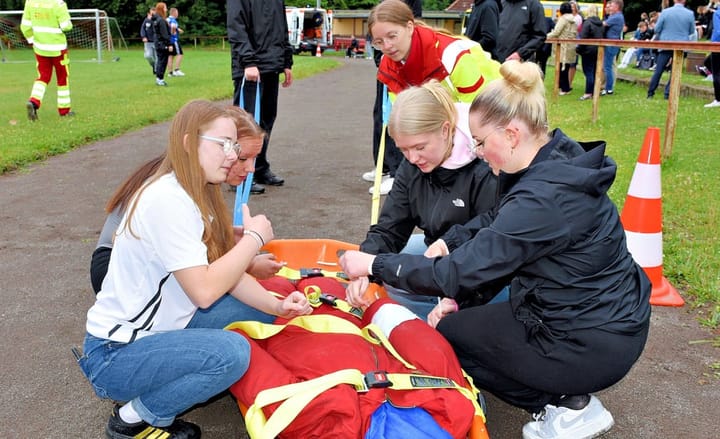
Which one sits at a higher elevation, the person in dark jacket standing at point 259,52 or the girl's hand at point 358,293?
the person in dark jacket standing at point 259,52

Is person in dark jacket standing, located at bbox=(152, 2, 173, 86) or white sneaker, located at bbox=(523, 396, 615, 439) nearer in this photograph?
white sneaker, located at bbox=(523, 396, 615, 439)

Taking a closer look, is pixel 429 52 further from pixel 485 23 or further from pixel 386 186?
pixel 485 23

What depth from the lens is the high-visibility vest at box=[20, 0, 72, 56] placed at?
398 inches

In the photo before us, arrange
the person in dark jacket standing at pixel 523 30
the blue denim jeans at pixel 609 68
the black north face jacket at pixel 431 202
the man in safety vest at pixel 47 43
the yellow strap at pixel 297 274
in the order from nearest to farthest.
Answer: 1. the black north face jacket at pixel 431 202
2. the yellow strap at pixel 297 274
3. the person in dark jacket standing at pixel 523 30
4. the man in safety vest at pixel 47 43
5. the blue denim jeans at pixel 609 68

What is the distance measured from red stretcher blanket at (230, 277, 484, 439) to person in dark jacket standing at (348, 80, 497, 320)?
40 cm

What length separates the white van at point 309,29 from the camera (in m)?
41.4

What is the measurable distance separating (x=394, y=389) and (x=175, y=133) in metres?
1.20

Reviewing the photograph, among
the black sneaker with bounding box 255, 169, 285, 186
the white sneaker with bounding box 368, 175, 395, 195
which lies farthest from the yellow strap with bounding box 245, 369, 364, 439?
the black sneaker with bounding box 255, 169, 285, 186

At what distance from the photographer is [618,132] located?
877 centimetres

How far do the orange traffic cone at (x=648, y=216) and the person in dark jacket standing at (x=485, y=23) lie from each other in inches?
132

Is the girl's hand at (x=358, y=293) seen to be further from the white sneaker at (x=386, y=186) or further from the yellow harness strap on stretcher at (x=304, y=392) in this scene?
the white sneaker at (x=386, y=186)

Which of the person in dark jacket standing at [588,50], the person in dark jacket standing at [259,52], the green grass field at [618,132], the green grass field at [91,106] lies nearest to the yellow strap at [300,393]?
the green grass field at [618,132]

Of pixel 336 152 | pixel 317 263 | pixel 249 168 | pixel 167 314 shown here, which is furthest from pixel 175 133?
pixel 336 152

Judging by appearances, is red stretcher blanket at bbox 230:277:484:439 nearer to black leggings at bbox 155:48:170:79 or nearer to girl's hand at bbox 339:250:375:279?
girl's hand at bbox 339:250:375:279
